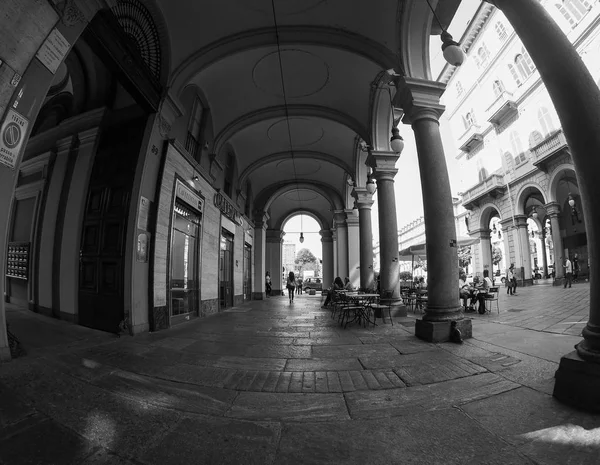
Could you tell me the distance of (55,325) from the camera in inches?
212

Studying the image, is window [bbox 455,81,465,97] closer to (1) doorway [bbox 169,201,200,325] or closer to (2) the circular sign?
(1) doorway [bbox 169,201,200,325]

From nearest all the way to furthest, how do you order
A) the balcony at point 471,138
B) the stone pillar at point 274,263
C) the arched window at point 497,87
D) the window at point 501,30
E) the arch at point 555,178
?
the arch at point 555,178 → the window at point 501,30 → the stone pillar at point 274,263 → the arched window at point 497,87 → the balcony at point 471,138

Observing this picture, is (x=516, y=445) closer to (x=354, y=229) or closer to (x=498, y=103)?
(x=354, y=229)

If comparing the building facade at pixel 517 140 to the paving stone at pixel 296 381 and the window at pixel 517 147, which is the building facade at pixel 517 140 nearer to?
the window at pixel 517 147

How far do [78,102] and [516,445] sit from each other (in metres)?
9.14

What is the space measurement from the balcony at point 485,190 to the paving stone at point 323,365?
81.0ft

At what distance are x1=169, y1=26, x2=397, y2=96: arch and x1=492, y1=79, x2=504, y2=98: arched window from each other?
71.3ft

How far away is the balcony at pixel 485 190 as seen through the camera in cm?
2278

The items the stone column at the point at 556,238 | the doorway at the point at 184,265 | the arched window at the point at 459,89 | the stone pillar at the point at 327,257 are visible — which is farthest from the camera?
the arched window at the point at 459,89

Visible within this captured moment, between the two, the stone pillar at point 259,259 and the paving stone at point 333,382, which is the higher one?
the stone pillar at point 259,259

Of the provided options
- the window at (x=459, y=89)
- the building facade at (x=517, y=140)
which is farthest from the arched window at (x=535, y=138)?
the window at (x=459, y=89)

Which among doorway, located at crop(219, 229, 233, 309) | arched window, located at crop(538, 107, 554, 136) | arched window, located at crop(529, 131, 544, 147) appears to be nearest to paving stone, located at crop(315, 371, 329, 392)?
doorway, located at crop(219, 229, 233, 309)

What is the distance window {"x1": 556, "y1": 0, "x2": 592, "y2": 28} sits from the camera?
15.7 meters

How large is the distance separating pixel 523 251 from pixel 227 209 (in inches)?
843
